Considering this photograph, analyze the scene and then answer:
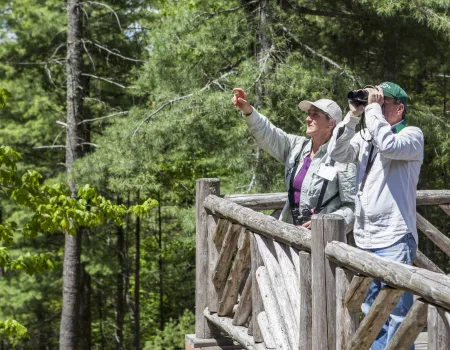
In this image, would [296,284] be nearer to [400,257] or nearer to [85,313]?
[400,257]

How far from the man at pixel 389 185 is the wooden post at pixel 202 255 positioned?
1549mm

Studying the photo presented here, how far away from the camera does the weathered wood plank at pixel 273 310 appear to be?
3992 millimetres

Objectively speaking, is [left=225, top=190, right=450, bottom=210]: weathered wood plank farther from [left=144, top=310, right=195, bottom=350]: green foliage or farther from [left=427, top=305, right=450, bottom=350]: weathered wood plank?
[left=144, top=310, right=195, bottom=350]: green foliage

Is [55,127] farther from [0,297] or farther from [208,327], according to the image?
[208,327]

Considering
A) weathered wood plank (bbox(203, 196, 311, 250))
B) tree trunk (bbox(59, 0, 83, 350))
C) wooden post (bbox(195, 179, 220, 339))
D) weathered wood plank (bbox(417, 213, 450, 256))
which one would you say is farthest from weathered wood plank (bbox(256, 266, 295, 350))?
tree trunk (bbox(59, 0, 83, 350))

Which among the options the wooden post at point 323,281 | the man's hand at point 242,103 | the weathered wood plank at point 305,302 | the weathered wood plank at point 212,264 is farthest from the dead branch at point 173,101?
the wooden post at point 323,281

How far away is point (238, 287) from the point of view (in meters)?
4.91

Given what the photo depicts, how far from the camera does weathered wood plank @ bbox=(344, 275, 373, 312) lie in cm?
317

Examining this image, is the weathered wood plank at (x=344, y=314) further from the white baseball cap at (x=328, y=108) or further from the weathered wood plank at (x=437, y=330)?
the white baseball cap at (x=328, y=108)

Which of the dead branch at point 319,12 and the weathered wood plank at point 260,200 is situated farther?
the dead branch at point 319,12

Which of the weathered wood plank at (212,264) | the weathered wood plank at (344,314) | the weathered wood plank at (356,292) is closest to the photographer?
the weathered wood plank at (356,292)

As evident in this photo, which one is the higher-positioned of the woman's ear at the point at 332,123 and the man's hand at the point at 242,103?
the man's hand at the point at 242,103

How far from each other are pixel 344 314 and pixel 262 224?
3.01ft

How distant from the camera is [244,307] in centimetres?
464
